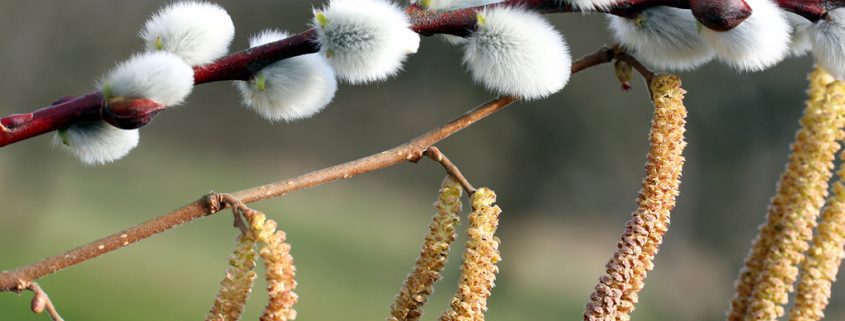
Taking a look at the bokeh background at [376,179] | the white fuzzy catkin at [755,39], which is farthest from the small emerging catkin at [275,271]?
the bokeh background at [376,179]

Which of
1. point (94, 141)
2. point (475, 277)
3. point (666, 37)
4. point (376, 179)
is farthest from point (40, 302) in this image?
point (376, 179)

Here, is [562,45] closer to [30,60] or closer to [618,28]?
[618,28]

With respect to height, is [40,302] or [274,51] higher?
[274,51]

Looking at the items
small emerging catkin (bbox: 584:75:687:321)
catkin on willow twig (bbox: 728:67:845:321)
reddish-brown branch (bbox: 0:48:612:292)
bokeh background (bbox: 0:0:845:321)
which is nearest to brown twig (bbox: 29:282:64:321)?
reddish-brown branch (bbox: 0:48:612:292)

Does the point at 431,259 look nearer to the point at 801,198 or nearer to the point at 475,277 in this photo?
the point at 475,277

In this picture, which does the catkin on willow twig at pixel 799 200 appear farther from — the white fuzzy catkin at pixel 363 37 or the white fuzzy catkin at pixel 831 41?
the white fuzzy catkin at pixel 363 37

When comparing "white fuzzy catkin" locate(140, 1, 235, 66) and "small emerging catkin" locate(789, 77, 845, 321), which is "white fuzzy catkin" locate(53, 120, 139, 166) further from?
"small emerging catkin" locate(789, 77, 845, 321)
